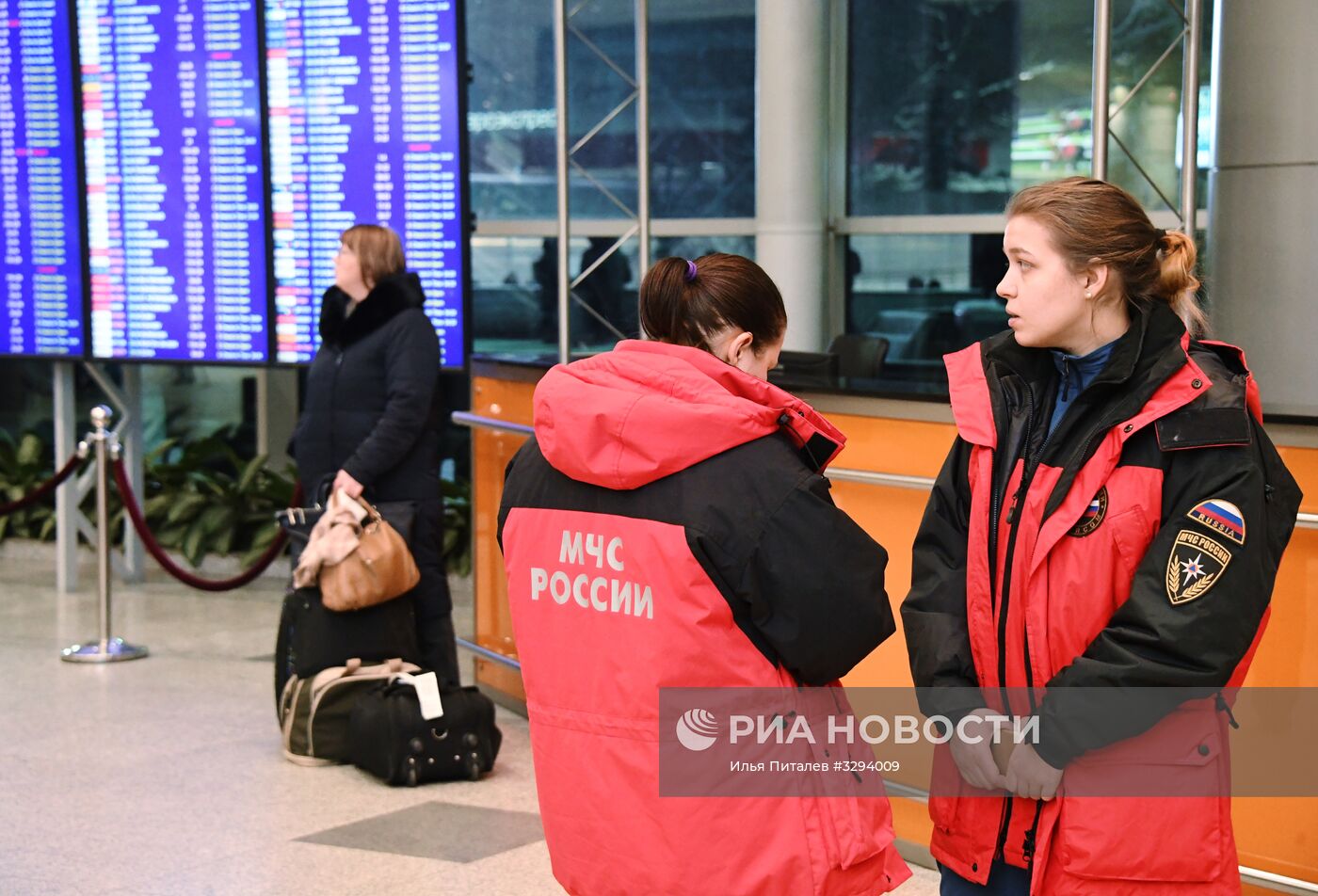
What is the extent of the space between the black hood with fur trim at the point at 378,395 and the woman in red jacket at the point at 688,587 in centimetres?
322

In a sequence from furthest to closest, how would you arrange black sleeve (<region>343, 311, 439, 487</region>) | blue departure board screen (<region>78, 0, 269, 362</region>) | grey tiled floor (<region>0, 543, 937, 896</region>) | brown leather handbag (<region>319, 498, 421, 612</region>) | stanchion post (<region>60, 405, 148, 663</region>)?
1. blue departure board screen (<region>78, 0, 269, 362</region>)
2. stanchion post (<region>60, 405, 148, 663</region>)
3. black sleeve (<region>343, 311, 439, 487</region>)
4. brown leather handbag (<region>319, 498, 421, 612</region>)
5. grey tiled floor (<region>0, 543, 937, 896</region>)

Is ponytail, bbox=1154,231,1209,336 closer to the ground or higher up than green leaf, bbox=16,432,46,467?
higher up

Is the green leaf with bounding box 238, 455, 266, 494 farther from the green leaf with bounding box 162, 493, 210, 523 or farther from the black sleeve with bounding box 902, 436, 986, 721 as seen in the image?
the black sleeve with bounding box 902, 436, 986, 721

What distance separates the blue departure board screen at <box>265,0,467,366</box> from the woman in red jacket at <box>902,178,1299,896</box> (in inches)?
162

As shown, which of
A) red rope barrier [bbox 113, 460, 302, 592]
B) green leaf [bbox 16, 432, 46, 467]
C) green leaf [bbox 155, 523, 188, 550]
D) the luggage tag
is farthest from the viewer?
green leaf [bbox 16, 432, 46, 467]

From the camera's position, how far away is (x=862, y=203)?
27.0 ft

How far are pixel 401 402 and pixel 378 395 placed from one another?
139mm

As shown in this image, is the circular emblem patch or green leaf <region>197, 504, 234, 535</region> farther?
green leaf <region>197, 504, 234, 535</region>

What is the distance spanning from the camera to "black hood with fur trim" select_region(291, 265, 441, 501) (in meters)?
5.12

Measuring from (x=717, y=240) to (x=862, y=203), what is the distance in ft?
3.12

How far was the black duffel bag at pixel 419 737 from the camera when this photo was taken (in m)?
4.55

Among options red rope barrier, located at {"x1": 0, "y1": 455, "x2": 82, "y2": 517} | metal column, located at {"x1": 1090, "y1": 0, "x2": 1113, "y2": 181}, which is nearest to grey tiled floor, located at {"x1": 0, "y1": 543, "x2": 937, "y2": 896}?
red rope barrier, located at {"x1": 0, "y1": 455, "x2": 82, "y2": 517}

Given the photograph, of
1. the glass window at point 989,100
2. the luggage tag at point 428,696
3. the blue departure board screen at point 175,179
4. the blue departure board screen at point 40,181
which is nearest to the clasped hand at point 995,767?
the luggage tag at point 428,696

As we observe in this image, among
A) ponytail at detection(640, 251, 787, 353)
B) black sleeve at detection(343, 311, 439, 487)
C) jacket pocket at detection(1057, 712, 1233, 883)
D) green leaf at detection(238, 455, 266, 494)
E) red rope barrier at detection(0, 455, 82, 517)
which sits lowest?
green leaf at detection(238, 455, 266, 494)
